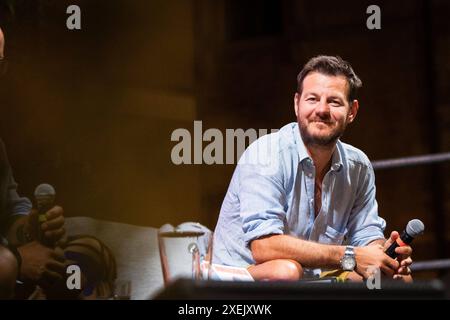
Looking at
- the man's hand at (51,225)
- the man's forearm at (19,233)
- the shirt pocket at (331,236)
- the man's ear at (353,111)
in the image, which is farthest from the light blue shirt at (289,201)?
the man's forearm at (19,233)

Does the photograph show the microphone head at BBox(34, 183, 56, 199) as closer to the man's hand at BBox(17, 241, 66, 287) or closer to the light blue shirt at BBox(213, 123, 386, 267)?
the man's hand at BBox(17, 241, 66, 287)

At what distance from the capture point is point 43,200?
2.94 metres

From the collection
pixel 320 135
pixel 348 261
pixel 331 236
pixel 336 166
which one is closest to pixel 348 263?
pixel 348 261

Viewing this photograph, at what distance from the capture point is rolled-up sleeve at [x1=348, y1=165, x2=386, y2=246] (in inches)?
115

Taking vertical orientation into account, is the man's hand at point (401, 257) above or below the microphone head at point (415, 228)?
below

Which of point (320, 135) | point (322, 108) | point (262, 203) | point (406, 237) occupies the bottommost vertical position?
point (406, 237)

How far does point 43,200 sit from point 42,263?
237 millimetres

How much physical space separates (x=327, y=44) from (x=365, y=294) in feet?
5.19

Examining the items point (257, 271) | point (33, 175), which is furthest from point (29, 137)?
point (257, 271)

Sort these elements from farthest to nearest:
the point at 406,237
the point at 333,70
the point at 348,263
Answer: the point at 333,70 → the point at 348,263 → the point at 406,237

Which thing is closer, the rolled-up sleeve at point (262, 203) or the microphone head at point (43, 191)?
the rolled-up sleeve at point (262, 203)

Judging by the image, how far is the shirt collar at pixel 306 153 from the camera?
293cm

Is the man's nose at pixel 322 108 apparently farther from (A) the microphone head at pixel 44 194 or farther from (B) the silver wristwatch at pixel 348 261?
(A) the microphone head at pixel 44 194

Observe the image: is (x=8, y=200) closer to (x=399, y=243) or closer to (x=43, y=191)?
(x=43, y=191)
